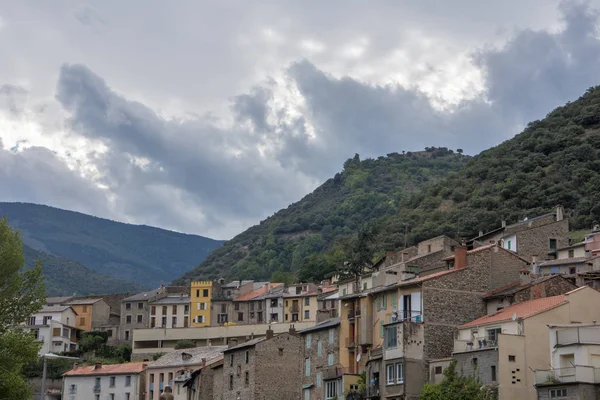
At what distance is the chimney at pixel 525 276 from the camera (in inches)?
2836

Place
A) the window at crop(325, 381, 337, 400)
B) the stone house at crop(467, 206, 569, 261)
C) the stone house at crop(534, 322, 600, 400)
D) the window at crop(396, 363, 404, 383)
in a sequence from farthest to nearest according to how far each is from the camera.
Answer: the stone house at crop(467, 206, 569, 261), the window at crop(325, 381, 337, 400), the window at crop(396, 363, 404, 383), the stone house at crop(534, 322, 600, 400)

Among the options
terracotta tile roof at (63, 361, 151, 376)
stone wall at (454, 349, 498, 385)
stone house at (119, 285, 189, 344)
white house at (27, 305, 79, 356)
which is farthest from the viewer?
stone house at (119, 285, 189, 344)

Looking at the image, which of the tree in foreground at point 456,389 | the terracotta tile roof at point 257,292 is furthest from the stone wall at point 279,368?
the terracotta tile roof at point 257,292

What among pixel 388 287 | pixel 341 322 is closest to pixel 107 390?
pixel 341 322

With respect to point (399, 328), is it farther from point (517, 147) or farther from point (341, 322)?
point (517, 147)

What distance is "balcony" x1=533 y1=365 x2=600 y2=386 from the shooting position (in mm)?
55594

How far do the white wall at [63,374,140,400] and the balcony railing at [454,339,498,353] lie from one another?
184 ft

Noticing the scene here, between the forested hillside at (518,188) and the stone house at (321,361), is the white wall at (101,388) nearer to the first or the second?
the stone house at (321,361)

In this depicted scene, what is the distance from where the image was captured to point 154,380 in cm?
11075

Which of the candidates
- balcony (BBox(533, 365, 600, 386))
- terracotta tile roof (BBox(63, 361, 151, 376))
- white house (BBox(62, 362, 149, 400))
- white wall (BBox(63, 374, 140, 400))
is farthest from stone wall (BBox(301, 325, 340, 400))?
terracotta tile roof (BBox(63, 361, 151, 376))

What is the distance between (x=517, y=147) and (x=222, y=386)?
352 ft

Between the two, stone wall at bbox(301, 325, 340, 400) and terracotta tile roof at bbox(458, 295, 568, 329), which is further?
stone wall at bbox(301, 325, 340, 400)

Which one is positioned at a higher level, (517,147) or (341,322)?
(517,147)

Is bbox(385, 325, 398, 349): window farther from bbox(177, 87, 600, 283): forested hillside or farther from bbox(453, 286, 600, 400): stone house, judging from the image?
bbox(177, 87, 600, 283): forested hillside
